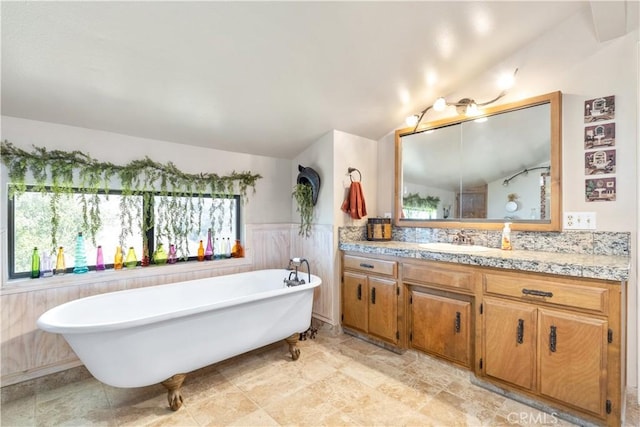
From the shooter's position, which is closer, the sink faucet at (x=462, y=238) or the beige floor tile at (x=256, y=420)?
the beige floor tile at (x=256, y=420)

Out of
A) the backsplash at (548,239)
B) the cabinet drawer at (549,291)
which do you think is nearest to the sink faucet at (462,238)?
the backsplash at (548,239)

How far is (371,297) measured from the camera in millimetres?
2697

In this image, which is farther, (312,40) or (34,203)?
(34,203)

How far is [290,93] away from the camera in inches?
93.5

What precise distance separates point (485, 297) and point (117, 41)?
107 inches

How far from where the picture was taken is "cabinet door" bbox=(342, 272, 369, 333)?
2.76 metres

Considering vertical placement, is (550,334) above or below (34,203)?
below

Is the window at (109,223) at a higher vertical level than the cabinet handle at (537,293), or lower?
higher

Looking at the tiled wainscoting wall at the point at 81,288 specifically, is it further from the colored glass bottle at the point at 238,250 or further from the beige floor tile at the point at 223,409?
the beige floor tile at the point at 223,409

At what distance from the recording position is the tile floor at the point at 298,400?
175 cm

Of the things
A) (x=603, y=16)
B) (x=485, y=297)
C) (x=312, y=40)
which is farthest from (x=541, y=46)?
(x=485, y=297)

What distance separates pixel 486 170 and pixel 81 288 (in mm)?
3361

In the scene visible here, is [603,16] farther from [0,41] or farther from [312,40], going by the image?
[0,41]

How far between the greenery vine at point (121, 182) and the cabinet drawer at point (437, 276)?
1.86 meters
